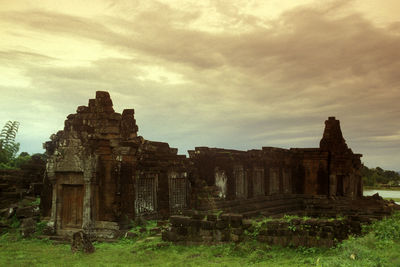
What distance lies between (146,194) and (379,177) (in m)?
60.1

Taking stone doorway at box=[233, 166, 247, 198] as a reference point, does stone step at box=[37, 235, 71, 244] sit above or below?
below

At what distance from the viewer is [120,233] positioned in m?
15.2

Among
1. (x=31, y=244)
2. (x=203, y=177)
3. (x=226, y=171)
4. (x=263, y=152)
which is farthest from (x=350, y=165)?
(x=31, y=244)

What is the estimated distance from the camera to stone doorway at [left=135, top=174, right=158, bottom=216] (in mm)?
16375

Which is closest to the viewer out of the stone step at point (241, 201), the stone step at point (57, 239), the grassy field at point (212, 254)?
the grassy field at point (212, 254)

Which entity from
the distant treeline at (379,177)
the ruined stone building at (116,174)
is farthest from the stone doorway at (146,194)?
the distant treeline at (379,177)

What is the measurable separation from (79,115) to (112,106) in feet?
4.60

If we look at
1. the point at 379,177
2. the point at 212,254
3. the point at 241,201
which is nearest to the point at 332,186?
the point at 241,201

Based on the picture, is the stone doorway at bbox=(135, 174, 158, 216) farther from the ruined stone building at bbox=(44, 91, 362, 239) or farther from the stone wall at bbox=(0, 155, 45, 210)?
the stone wall at bbox=(0, 155, 45, 210)

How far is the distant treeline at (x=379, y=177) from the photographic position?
208 feet

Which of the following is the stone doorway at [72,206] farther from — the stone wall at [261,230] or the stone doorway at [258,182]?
the stone doorway at [258,182]

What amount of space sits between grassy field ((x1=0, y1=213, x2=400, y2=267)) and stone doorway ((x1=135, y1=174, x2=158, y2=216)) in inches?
85.7

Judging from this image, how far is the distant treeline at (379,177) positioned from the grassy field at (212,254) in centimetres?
5304

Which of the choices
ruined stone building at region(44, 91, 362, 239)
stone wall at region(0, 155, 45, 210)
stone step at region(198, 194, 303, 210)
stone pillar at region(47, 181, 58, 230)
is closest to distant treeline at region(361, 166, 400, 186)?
stone step at region(198, 194, 303, 210)
